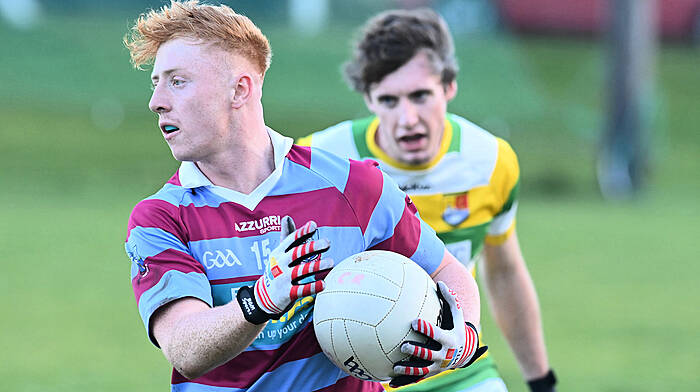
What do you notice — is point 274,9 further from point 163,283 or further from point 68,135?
point 163,283

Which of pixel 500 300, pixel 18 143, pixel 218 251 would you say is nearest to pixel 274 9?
pixel 18 143

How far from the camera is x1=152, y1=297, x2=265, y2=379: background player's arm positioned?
336cm

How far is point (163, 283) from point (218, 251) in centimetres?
25

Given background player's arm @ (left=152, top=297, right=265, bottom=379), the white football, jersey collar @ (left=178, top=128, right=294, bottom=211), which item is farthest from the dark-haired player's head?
background player's arm @ (left=152, top=297, right=265, bottom=379)

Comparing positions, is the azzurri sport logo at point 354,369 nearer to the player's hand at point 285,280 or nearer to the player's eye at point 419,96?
the player's hand at point 285,280

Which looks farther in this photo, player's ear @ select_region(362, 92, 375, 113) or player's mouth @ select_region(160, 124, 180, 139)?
player's ear @ select_region(362, 92, 375, 113)

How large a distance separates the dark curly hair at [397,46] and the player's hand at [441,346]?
2149mm

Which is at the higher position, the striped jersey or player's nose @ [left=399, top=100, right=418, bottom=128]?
player's nose @ [left=399, top=100, right=418, bottom=128]

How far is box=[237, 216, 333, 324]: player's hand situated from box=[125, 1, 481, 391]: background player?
181 mm

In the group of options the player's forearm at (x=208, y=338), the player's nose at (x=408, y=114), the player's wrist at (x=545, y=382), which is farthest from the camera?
the player's wrist at (x=545, y=382)

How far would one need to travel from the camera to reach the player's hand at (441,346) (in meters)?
3.53

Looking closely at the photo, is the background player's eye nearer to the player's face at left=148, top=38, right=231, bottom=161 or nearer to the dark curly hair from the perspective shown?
the dark curly hair

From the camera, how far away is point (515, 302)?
566 centimetres

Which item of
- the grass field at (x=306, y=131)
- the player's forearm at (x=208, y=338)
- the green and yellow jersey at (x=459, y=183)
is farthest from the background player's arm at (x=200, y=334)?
the grass field at (x=306, y=131)
